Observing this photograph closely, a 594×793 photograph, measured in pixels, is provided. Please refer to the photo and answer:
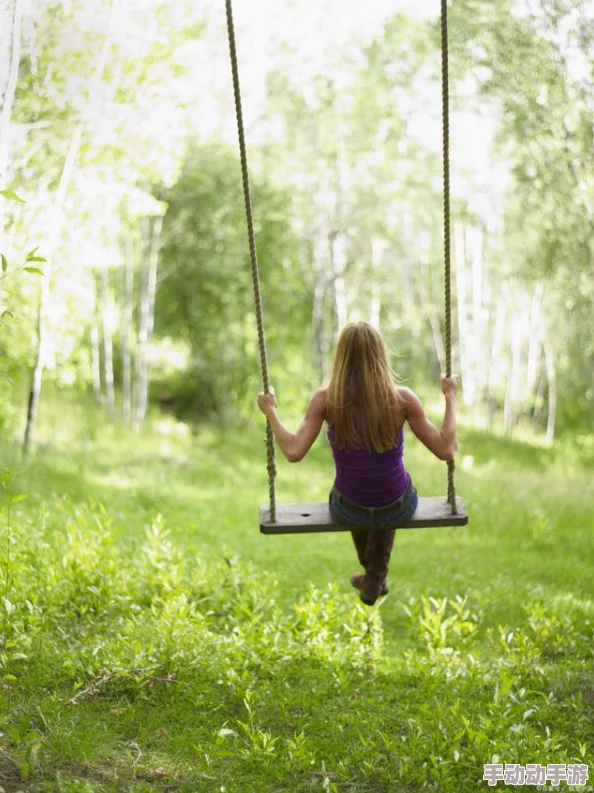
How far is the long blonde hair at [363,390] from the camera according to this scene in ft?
11.2

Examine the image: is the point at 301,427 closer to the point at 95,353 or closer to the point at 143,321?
the point at 143,321

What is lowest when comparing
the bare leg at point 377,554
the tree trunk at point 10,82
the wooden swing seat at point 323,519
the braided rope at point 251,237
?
the bare leg at point 377,554

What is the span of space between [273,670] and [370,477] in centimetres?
119

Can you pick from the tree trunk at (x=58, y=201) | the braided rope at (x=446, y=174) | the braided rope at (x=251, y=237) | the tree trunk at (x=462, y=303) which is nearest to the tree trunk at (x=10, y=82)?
the braided rope at (x=251, y=237)

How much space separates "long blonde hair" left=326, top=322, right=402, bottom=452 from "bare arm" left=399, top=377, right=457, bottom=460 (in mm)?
52

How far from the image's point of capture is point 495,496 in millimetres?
9102

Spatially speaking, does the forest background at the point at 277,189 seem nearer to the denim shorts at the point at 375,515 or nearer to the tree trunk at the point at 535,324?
the tree trunk at the point at 535,324

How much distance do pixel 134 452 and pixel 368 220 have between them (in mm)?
6850

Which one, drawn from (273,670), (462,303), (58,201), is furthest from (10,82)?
(462,303)

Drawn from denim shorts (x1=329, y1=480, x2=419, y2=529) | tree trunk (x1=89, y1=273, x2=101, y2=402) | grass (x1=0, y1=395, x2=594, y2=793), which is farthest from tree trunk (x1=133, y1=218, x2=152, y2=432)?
denim shorts (x1=329, y1=480, x2=419, y2=529)

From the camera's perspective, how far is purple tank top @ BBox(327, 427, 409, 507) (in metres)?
3.53

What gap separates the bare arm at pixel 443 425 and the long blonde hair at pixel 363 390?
52mm

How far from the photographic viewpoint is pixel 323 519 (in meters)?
3.53

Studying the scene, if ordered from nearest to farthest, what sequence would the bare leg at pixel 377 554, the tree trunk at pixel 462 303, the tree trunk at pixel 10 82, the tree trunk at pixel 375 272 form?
1. the bare leg at pixel 377 554
2. the tree trunk at pixel 10 82
3. the tree trunk at pixel 375 272
4. the tree trunk at pixel 462 303
